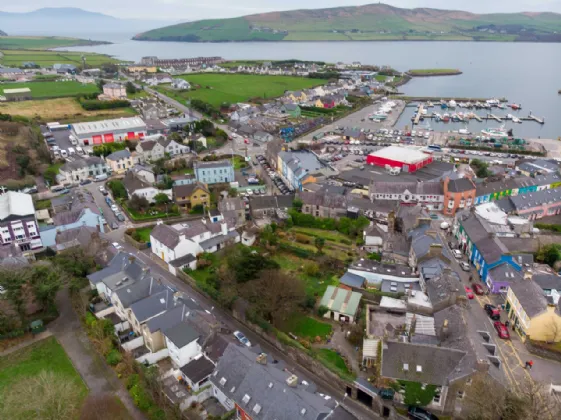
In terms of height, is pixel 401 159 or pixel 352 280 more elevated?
pixel 401 159

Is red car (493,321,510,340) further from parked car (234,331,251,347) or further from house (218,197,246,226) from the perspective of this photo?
house (218,197,246,226)

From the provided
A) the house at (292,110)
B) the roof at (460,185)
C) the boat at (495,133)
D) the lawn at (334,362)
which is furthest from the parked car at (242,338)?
the house at (292,110)

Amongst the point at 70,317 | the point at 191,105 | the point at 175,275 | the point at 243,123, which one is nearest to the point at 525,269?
the point at 175,275

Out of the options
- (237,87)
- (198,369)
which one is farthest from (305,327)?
(237,87)

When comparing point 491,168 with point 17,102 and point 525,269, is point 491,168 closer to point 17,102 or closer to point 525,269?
point 525,269

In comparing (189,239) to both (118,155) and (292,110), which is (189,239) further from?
(292,110)

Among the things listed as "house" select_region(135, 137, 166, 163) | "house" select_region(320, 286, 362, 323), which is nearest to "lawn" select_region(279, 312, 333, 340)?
"house" select_region(320, 286, 362, 323)

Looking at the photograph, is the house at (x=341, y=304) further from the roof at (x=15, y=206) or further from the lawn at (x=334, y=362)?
the roof at (x=15, y=206)
